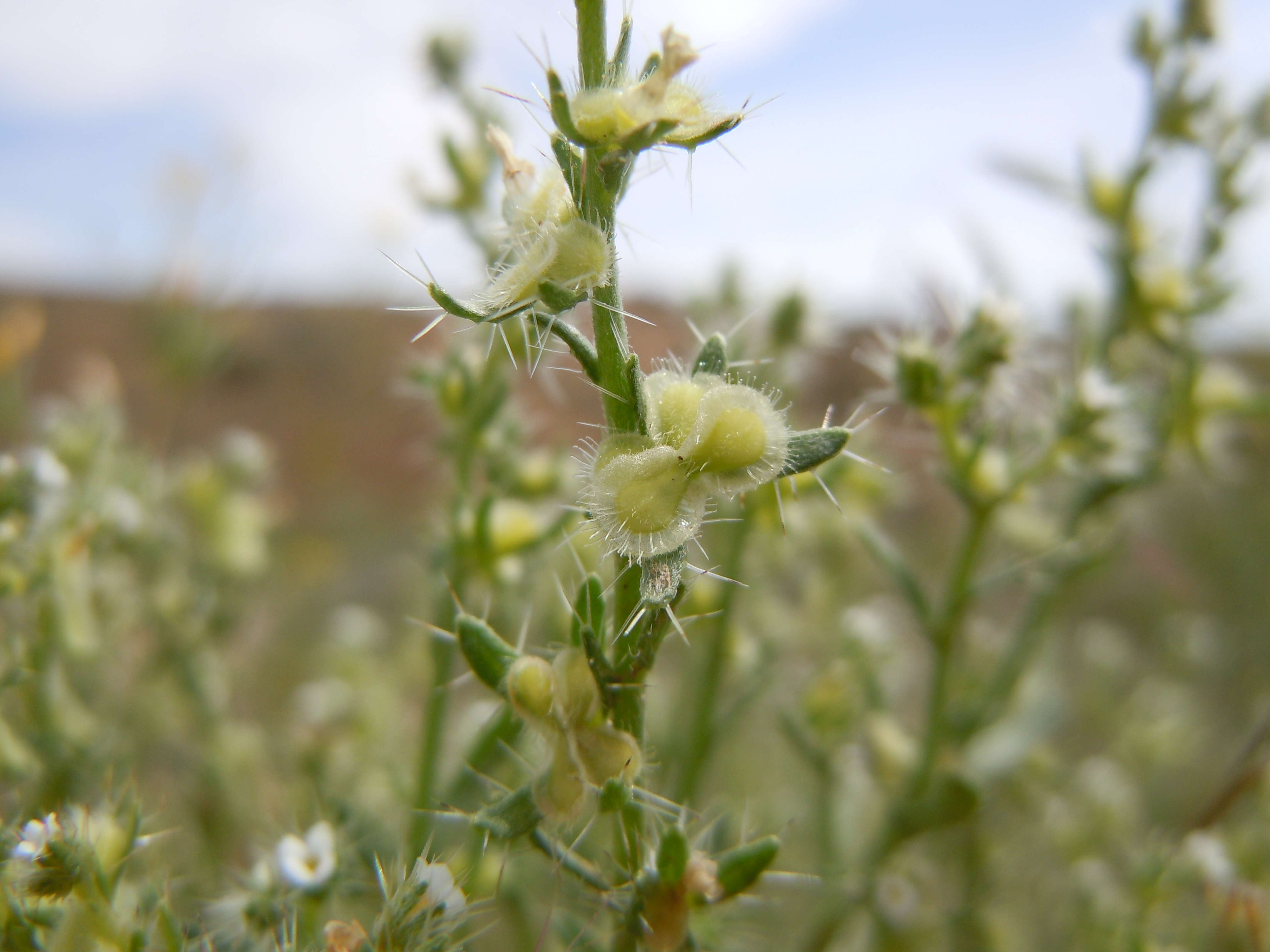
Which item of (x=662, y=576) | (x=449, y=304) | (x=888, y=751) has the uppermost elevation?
(x=449, y=304)

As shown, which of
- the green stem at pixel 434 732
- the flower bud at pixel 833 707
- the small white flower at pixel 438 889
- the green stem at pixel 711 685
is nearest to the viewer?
the small white flower at pixel 438 889

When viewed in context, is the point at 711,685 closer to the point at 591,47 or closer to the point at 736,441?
the point at 736,441

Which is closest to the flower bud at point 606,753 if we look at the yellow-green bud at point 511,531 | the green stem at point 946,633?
the yellow-green bud at point 511,531

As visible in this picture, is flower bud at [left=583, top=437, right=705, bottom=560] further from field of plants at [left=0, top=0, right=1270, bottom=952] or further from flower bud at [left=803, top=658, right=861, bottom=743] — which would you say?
flower bud at [left=803, top=658, right=861, bottom=743]

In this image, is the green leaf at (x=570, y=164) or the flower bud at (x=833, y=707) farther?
the flower bud at (x=833, y=707)

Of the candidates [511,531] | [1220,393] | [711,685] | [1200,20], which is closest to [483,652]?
[511,531]

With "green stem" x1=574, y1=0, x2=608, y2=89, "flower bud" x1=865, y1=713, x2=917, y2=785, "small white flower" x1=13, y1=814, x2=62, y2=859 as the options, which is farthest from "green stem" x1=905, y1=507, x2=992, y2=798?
"small white flower" x1=13, y1=814, x2=62, y2=859

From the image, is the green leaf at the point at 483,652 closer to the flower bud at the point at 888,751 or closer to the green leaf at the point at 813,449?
the green leaf at the point at 813,449
